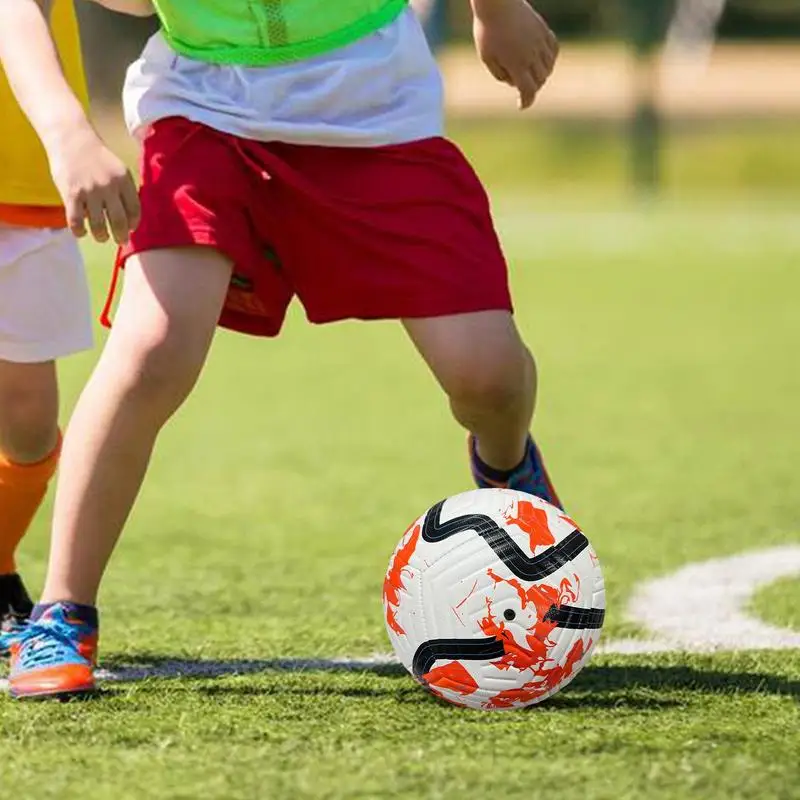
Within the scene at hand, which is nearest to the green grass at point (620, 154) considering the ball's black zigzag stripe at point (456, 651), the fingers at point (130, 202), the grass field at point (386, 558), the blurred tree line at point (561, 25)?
the blurred tree line at point (561, 25)

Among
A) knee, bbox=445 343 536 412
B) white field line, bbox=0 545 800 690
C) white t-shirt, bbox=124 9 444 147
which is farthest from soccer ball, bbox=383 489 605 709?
white t-shirt, bbox=124 9 444 147

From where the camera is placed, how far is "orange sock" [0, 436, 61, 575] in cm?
370

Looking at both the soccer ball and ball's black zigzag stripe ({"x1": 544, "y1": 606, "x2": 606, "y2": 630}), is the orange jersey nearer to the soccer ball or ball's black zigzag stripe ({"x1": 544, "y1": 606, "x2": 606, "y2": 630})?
the soccer ball

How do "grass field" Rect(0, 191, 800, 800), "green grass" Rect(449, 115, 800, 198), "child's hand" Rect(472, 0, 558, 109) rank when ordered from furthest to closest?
"green grass" Rect(449, 115, 800, 198), "child's hand" Rect(472, 0, 558, 109), "grass field" Rect(0, 191, 800, 800)

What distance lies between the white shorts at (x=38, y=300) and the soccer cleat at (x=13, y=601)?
0.46 metres

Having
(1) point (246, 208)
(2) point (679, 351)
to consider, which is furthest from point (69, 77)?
(2) point (679, 351)

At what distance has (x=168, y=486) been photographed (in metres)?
5.50

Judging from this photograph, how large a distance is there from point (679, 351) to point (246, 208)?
5.28 m

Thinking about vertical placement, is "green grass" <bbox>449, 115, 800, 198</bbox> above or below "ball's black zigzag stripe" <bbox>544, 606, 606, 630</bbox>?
below

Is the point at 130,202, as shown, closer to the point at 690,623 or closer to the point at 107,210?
the point at 107,210

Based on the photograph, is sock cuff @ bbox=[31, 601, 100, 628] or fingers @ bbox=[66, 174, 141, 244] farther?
sock cuff @ bbox=[31, 601, 100, 628]

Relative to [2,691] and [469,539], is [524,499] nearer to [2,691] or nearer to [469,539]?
[469,539]

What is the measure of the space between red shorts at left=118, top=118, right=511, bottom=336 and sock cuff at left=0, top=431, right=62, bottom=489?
25.0 inches

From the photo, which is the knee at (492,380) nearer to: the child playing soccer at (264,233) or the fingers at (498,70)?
the child playing soccer at (264,233)
